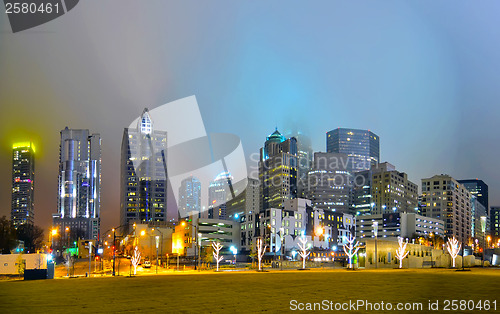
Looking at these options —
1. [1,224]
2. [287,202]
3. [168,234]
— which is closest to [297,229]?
[287,202]

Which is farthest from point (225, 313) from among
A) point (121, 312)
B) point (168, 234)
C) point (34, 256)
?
point (168, 234)

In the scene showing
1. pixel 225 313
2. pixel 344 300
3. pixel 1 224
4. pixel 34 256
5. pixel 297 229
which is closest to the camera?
pixel 225 313

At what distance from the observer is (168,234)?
7490 inches

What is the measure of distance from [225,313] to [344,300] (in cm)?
701

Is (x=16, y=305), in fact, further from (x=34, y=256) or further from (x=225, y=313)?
(x=34, y=256)

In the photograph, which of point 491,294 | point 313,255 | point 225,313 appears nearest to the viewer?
point 225,313

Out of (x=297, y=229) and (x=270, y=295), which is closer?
(x=270, y=295)

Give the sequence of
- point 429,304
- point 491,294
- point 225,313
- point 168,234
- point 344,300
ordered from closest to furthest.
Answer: point 225,313
point 429,304
point 344,300
point 491,294
point 168,234

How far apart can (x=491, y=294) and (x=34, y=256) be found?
5586 cm

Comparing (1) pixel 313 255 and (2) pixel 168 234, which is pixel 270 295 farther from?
(2) pixel 168 234

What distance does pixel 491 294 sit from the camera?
26891 mm

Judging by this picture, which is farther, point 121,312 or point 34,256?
point 34,256

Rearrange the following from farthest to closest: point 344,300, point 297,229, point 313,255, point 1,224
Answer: point 297,229 < point 313,255 < point 1,224 < point 344,300

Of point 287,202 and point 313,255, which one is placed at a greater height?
point 287,202
